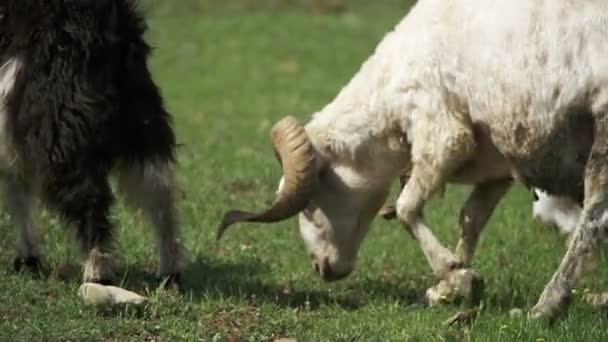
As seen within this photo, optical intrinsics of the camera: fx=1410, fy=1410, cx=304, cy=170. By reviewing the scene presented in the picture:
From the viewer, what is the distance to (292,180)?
29.6 feet

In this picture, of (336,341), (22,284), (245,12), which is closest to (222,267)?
(22,284)

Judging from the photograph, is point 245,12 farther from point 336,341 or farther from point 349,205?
point 336,341

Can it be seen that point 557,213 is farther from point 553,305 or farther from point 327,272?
point 553,305

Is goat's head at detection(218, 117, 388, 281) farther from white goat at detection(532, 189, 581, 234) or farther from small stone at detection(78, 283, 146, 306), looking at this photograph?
white goat at detection(532, 189, 581, 234)

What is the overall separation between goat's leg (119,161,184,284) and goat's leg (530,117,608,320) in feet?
7.50

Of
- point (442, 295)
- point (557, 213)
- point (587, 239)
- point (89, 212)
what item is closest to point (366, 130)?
point (442, 295)

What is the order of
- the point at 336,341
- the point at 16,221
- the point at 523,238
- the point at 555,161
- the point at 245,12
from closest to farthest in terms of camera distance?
the point at 336,341
the point at 555,161
the point at 16,221
the point at 523,238
the point at 245,12

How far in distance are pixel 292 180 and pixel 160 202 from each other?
909 millimetres

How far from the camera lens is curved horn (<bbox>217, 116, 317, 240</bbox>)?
9.00m

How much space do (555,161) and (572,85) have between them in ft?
1.68

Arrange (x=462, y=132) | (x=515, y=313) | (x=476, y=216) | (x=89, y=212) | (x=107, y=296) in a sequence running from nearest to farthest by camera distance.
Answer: (x=107, y=296) → (x=515, y=313) → (x=89, y=212) → (x=462, y=132) → (x=476, y=216)

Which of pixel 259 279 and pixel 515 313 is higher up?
pixel 515 313

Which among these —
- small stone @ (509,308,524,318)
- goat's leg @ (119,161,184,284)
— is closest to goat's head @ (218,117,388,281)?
goat's leg @ (119,161,184,284)

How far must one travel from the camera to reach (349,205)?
936cm
